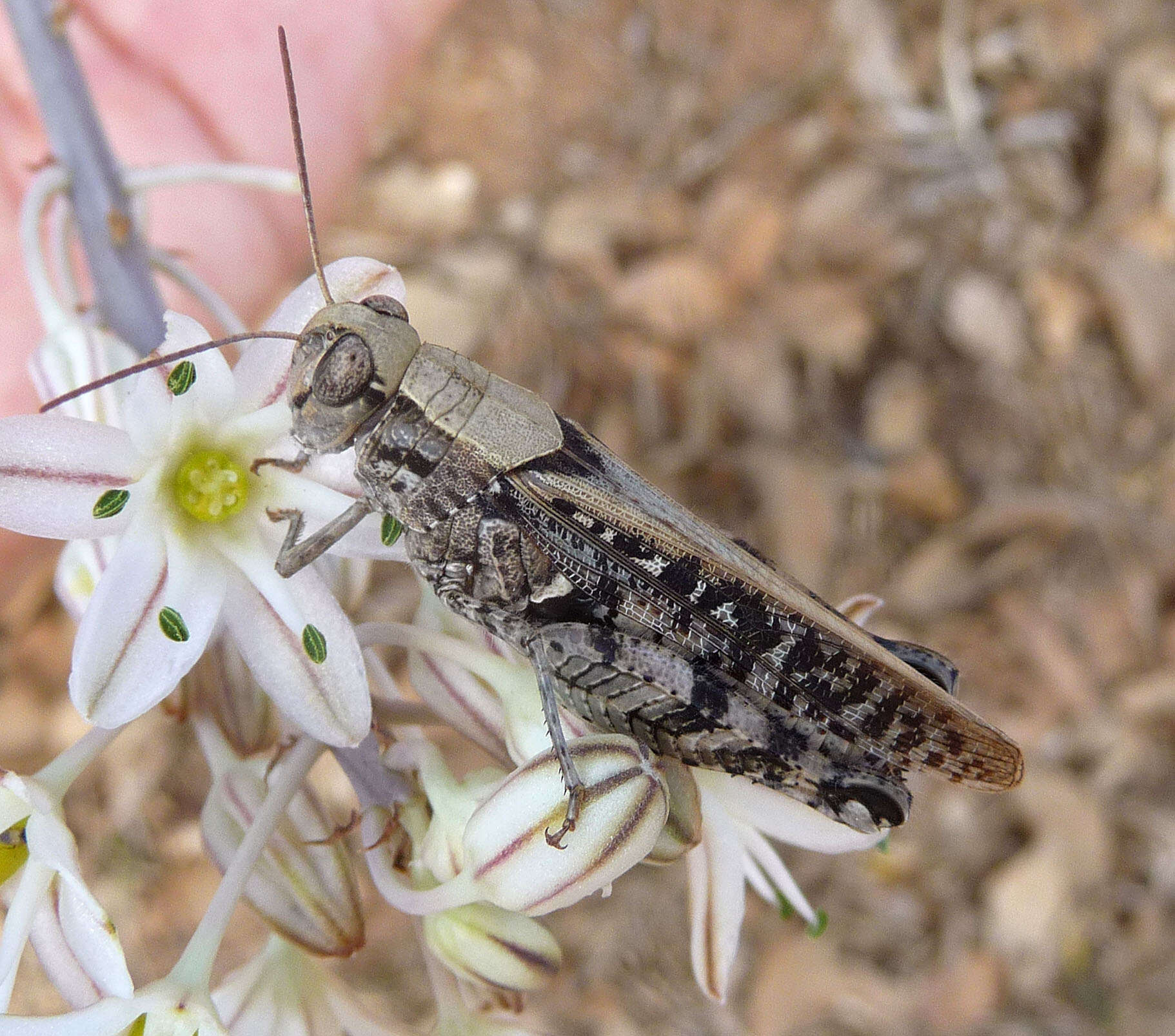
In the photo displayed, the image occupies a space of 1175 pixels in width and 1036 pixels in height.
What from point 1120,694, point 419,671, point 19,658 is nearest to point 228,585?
point 419,671

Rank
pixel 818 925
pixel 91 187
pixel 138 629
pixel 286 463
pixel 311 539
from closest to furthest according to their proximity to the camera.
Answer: pixel 138 629 → pixel 311 539 → pixel 286 463 → pixel 818 925 → pixel 91 187

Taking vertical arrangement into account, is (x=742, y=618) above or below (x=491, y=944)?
above

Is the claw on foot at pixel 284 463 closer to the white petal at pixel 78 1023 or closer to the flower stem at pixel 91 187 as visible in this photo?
the flower stem at pixel 91 187

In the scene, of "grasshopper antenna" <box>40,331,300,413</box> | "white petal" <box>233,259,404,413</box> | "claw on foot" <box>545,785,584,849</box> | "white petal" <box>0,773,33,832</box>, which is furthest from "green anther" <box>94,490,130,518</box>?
"claw on foot" <box>545,785,584,849</box>

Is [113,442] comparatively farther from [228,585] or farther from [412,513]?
[412,513]

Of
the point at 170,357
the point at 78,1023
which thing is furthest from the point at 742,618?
the point at 78,1023

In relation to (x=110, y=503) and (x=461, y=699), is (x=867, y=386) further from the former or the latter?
(x=110, y=503)

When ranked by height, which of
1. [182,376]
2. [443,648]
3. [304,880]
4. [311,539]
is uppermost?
[182,376]
